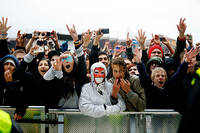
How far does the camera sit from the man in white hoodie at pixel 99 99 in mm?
3693

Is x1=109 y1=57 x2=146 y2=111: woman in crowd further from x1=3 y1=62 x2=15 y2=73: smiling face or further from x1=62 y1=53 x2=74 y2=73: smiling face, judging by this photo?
A: x1=3 y1=62 x2=15 y2=73: smiling face

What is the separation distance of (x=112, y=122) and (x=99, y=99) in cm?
44

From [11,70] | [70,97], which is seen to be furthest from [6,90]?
[70,97]

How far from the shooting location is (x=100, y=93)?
3.97 metres

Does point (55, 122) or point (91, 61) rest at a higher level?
point (91, 61)

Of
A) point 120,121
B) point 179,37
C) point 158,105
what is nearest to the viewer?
point 120,121

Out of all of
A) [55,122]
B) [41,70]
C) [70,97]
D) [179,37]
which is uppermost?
[179,37]

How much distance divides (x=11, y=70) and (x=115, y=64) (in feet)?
5.91

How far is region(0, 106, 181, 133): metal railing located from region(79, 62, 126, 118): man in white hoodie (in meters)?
0.09

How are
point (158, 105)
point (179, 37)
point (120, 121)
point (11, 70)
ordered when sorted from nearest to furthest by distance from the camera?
point (120, 121), point (158, 105), point (11, 70), point (179, 37)

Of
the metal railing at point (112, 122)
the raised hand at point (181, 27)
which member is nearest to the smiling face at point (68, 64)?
the metal railing at point (112, 122)

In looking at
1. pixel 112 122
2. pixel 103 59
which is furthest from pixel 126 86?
pixel 103 59

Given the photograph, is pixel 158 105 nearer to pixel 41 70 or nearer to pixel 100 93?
pixel 100 93

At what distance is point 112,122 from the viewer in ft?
12.1
